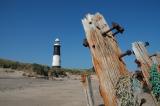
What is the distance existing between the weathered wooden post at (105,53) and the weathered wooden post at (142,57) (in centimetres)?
51

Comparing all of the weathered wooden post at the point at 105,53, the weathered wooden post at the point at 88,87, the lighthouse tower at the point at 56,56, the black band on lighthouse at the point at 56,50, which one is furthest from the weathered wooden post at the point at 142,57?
the black band on lighthouse at the point at 56,50

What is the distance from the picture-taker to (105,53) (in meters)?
5.69

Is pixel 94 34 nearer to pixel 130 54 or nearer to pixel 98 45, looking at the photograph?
pixel 98 45

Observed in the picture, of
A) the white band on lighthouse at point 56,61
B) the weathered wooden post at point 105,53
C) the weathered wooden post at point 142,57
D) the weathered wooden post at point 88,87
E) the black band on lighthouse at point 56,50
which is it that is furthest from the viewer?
the black band on lighthouse at point 56,50

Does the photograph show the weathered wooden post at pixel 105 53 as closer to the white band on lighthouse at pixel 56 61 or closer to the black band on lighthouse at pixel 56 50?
the white band on lighthouse at pixel 56 61

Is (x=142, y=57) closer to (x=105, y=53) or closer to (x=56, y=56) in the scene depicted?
(x=105, y=53)

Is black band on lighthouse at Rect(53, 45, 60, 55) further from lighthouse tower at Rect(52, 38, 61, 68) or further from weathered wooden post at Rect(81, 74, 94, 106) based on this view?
weathered wooden post at Rect(81, 74, 94, 106)

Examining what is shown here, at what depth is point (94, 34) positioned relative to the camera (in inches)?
232

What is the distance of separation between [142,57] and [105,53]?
927 mm

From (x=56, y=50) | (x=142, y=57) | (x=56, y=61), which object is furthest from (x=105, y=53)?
(x=56, y=50)

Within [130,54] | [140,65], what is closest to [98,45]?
[130,54]

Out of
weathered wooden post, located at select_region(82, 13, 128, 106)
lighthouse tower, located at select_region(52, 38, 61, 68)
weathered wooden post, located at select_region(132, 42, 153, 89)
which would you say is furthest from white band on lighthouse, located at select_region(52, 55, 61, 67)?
weathered wooden post, located at select_region(82, 13, 128, 106)

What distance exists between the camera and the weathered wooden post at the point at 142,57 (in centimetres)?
608

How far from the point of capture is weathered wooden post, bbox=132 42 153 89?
6.08 meters
